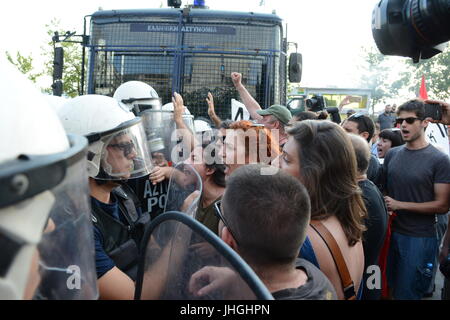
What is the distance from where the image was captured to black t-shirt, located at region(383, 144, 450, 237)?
3545mm

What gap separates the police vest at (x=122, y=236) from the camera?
2.00 m

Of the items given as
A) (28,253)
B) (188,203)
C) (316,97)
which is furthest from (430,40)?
(316,97)

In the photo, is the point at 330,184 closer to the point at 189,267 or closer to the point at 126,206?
the point at 126,206

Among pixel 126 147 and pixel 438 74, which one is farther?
pixel 438 74

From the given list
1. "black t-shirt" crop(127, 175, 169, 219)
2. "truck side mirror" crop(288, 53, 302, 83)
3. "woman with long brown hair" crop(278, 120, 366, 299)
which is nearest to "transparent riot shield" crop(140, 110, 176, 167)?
"black t-shirt" crop(127, 175, 169, 219)

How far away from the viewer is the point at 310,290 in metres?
1.27

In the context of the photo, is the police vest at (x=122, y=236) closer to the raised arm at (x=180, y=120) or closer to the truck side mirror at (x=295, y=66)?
the raised arm at (x=180, y=120)

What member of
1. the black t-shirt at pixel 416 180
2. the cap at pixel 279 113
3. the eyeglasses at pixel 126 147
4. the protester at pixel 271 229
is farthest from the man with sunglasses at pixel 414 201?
the protester at pixel 271 229

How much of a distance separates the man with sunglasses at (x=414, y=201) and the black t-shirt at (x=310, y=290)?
2502 mm

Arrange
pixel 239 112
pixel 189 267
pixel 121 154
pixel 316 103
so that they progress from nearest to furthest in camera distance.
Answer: pixel 189 267, pixel 121 154, pixel 239 112, pixel 316 103

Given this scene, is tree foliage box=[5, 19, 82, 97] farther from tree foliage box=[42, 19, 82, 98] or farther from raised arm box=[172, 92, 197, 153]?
raised arm box=[172, 92, 197, 153]

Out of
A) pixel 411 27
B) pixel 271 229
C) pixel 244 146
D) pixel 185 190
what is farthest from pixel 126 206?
pixel 411 27

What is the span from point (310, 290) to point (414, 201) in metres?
2.72
